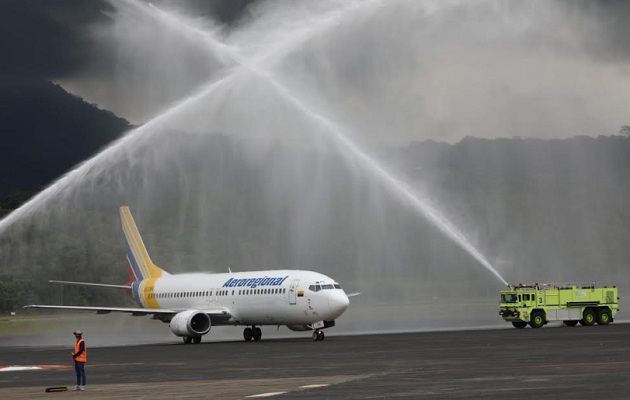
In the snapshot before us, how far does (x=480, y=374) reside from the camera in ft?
96.8

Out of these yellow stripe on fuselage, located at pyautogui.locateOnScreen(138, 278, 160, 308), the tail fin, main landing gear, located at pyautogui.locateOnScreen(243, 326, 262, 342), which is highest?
the tail fin

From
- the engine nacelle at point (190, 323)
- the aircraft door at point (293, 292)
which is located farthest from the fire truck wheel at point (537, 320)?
the engine nacelle at point (190, 323)

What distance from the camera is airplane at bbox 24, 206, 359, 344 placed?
6025 cm

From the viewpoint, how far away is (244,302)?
2532 inches

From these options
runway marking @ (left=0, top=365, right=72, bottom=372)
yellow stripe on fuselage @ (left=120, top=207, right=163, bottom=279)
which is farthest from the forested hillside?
runway marking @ (left=0, top=365, right=72, bottom=372)

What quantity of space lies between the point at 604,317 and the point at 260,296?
2174 cm

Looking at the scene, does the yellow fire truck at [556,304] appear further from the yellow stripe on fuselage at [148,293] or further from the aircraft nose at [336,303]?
the yellow stripe on fuselage at [148,293]

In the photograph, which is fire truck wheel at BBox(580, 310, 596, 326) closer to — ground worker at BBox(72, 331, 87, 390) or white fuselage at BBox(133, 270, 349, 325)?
white fuselage at BBox(133, 270, 349, 325)

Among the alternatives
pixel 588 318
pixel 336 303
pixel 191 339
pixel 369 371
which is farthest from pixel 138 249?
pixel 369 371

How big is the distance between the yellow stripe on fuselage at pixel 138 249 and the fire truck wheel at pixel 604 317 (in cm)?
3067

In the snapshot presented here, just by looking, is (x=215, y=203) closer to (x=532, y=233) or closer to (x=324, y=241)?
(x=324, y=241)

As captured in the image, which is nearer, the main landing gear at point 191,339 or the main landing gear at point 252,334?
the main landing gear at point 191,339

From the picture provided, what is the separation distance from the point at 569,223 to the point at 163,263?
35273 mm

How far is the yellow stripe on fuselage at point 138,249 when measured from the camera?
75938 millimetres
